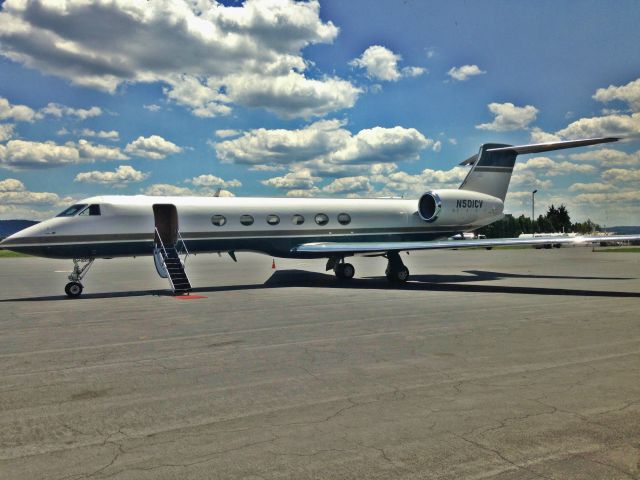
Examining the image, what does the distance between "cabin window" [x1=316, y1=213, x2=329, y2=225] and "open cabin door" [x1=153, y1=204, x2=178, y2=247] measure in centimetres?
550

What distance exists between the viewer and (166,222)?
61.5 feet

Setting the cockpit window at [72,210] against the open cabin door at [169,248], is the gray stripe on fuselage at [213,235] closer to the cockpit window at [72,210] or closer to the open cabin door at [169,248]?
the open cabin door at [169,248]

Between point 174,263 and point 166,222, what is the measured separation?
215cm

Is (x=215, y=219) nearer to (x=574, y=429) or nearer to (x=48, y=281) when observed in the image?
(x=48, y=281)

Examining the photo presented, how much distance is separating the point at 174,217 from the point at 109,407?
13049 mm

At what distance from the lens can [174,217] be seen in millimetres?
18156

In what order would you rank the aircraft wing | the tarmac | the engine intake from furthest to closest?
the engine intake → the aircraft wing → the tarmac

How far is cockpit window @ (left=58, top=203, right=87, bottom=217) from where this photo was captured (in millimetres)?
16797

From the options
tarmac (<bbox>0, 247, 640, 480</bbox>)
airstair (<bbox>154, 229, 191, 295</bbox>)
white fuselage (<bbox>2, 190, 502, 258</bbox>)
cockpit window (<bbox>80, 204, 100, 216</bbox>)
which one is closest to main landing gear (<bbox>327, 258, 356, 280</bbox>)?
white fuselage (<bbox>2, 190, 502, 258</bbox>)

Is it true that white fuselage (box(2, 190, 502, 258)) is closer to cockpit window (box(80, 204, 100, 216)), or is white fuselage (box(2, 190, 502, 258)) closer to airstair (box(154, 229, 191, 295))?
cockpit window (box(80, 204, 100, 216))

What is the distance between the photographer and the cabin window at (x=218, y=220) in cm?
1875

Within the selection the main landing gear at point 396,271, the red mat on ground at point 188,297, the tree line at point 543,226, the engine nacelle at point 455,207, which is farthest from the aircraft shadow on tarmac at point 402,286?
the tree line at point 543,226

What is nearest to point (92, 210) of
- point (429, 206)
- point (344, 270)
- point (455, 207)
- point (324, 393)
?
point (344, 270)

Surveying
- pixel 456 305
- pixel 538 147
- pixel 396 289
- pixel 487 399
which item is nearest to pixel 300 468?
pixel 487 399
